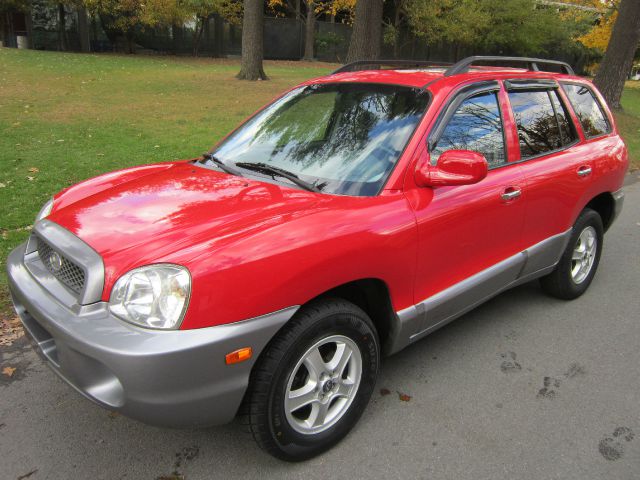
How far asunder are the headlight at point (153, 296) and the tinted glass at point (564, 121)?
305 centimetres

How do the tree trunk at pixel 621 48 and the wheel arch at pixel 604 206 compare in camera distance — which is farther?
the tree trunk at pixel 621 48

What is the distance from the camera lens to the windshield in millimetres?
2762

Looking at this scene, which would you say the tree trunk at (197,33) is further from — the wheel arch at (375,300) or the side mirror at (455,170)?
the wheel arch at (375,300)

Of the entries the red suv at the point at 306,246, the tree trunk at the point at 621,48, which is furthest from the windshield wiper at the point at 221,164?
the tree trunk at the point at 621,48

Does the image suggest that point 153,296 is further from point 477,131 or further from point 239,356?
point 477,131

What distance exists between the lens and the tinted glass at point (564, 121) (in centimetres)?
381

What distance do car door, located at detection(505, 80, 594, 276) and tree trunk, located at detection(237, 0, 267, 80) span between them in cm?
1258

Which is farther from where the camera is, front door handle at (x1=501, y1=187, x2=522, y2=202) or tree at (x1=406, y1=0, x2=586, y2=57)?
tree at (x1=406, y1=0, x2=586, y2=57)

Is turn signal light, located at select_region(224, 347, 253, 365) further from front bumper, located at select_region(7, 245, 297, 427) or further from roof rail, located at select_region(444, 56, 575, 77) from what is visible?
roof rail, located at select_region(444, 56, 575, 77)

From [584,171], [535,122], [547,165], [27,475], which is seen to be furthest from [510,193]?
[27,475]

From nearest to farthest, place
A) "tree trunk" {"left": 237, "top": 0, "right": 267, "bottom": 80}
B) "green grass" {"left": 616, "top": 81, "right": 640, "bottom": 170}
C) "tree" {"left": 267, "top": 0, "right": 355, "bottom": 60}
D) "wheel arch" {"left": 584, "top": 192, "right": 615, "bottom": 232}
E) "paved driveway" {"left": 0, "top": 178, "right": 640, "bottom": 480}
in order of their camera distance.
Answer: "paved driveway" {"left": 0, "top": 178, "right": 640, "bottom": 480}
"wheel arch" {"left": 584, "top": 192, "right": 615, "bottom": 232}
"green grass" {"left": 616, "top": 81, "right": 640, "bottom": 170}
"tree trunk" {"left": 237, "top": 0, "right": 267, "bottom": 80}
"tree" {"left": 267, "top": 0, "right": 355, "bottom": 60}

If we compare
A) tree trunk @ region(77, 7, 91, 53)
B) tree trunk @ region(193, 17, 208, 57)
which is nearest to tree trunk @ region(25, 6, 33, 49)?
tree trunk @ region(77, 7, 91, 53)

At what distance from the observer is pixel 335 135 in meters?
3.07

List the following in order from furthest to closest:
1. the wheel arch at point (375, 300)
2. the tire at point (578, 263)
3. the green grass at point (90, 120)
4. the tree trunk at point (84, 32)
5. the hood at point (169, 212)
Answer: the tree trunk at point (84, 32)
the green grass at point (90, 120)
the tire at point (578, 263)
the wheel arch at point (375, 300)
the hood at point (169, 212)
